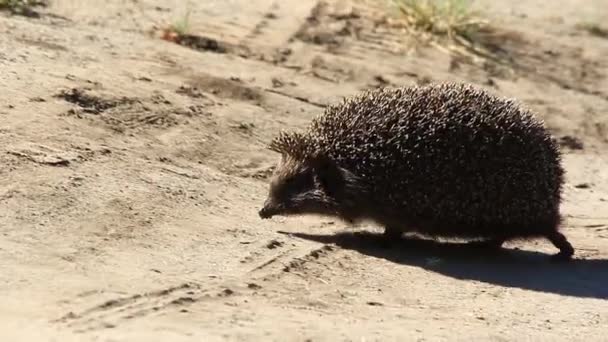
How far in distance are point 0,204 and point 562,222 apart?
4535mm

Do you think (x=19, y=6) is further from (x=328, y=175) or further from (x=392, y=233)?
(x=392, y=233)

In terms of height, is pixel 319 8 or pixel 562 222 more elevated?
pixel 319 8

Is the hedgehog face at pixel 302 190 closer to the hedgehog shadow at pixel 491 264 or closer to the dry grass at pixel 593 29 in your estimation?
the hedgehog shadow at pixel 491 264

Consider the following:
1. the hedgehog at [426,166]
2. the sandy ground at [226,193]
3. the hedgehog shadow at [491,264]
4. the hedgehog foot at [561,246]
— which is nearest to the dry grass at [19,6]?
the sandy ground at [226,193]

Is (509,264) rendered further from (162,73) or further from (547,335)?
(162,73)

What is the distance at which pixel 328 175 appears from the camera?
31.2ft

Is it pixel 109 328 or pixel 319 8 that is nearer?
pixel 109 328

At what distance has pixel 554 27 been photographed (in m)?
17.2

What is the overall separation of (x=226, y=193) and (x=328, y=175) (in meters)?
1.07

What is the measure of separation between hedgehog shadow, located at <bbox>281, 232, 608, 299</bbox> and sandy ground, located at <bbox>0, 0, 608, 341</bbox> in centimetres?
3

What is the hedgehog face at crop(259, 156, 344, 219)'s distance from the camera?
952 centimetres

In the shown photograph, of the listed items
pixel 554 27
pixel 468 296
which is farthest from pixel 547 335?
pixel 554 27

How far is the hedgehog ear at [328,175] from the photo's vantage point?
9438 mm

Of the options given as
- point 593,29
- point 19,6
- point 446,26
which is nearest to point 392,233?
point 19,6
